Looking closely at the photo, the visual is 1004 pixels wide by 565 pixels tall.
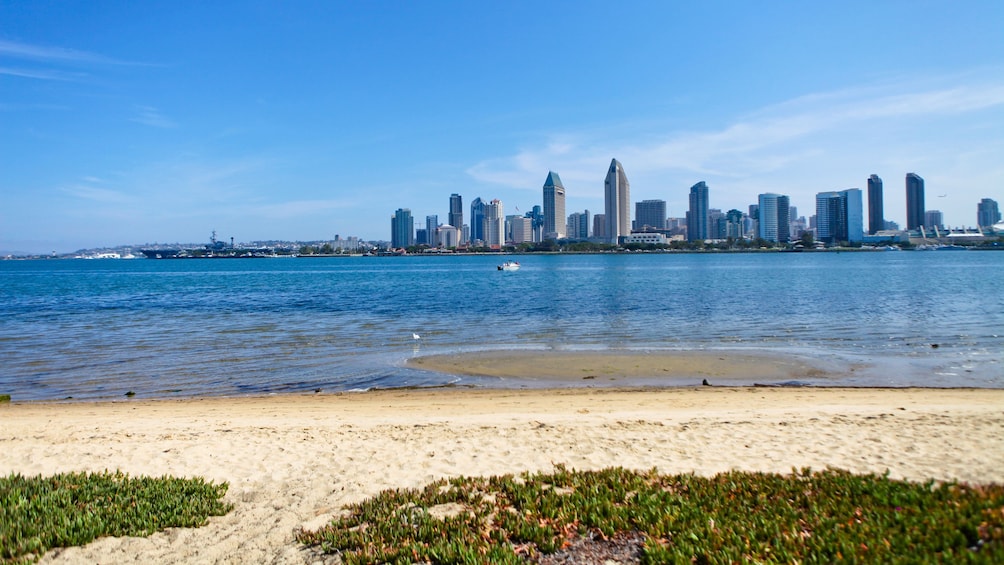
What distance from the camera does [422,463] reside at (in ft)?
33.2

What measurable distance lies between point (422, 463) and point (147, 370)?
1704 cm

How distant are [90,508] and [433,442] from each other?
5.26 m

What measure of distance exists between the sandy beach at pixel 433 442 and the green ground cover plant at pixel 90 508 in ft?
0.64

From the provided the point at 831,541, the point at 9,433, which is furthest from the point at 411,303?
the point at 831,541

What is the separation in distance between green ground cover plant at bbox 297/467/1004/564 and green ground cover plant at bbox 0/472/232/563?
1.83 metres

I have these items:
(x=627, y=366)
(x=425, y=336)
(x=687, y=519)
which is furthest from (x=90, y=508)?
(x=425, y=336)

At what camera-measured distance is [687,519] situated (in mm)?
6684

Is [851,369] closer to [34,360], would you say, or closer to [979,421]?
[979,421]

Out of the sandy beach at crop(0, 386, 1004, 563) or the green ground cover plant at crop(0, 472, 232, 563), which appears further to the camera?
the sandy beach at crop(0, 386, 1004, 563)

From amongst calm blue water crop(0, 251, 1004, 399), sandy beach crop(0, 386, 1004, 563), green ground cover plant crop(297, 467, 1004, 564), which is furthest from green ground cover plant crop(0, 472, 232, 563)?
calm blue water crop(0, 251, 1004, 399)

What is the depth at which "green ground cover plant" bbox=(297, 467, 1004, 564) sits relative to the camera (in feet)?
17.5

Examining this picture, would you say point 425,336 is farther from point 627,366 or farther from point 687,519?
point 687,519

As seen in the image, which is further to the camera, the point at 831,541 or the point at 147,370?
the point at 147,370

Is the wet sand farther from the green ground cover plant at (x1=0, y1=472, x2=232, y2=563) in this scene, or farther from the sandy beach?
the green ground cover plant at (x1=0, y1=472, x2=232, y2=563)
